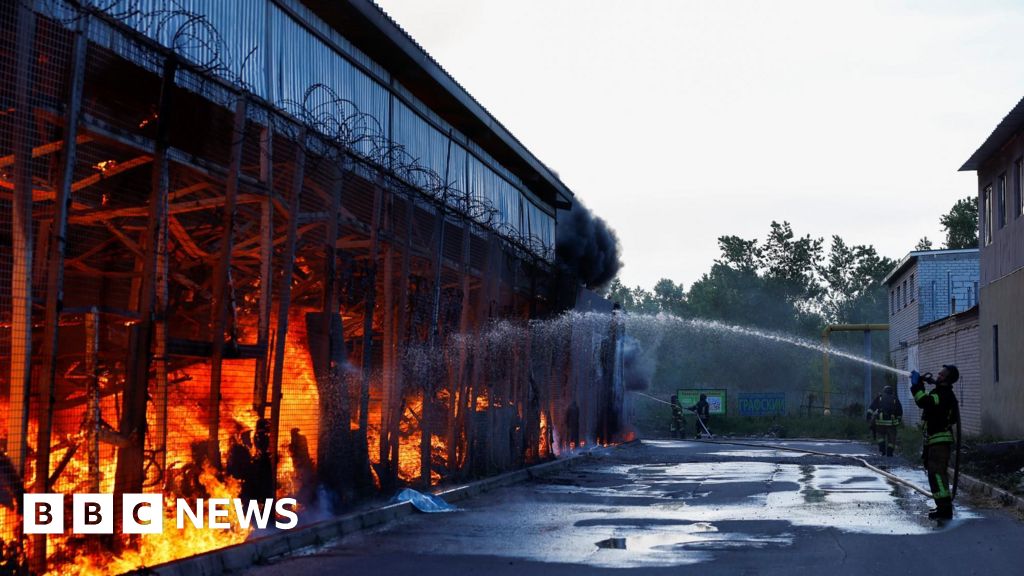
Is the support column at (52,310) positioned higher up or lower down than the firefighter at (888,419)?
higher up

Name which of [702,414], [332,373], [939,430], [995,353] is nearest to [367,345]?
[332,373]

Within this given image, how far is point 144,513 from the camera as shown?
9.13m

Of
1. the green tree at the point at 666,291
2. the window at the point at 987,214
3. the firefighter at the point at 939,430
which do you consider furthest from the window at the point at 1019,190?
the green tree at the point at 666,291

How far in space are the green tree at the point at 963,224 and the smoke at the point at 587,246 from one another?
45.1m

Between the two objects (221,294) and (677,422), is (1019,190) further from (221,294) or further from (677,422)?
(677,422)

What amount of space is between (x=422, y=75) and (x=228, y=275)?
34.8 feet

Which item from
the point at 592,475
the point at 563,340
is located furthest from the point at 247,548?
the point at 563,340

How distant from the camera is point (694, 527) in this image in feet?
40.0

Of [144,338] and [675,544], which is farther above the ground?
[144,338]

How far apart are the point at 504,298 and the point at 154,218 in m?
12.9

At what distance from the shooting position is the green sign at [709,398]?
1928 inches

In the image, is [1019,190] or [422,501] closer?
[422,501]

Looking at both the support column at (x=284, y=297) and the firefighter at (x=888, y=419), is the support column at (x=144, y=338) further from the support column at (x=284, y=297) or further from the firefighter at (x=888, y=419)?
the firefighter at (x=888, y=419)

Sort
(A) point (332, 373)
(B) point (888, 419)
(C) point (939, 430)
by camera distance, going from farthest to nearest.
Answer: (B) point (888, 419)
(C) point (939, 430)
(A) point (332, 373)
